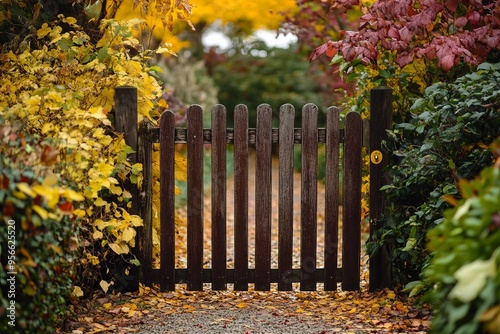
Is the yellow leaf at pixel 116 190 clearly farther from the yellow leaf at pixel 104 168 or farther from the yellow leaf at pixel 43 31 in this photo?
the yellow leaf at pixel 43 31

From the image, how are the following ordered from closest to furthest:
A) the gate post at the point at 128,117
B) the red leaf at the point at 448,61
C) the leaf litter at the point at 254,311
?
1. the leaf litter at the point at 254,311
2. the red leaf at the point at 448,61
3. the gate post at the point at 128,117

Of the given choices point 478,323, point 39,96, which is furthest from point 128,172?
point 478,323

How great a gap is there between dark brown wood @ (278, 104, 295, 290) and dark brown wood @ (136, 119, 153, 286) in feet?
3.34

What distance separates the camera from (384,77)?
502 centimetres

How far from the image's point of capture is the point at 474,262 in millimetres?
2322

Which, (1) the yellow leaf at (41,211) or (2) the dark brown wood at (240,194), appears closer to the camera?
(1) the yellow leaf at (41,211)

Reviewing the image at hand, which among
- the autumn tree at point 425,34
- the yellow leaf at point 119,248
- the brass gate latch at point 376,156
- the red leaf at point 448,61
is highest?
the autumn tree at point 425,34

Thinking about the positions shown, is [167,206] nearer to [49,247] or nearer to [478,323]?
[49,247]

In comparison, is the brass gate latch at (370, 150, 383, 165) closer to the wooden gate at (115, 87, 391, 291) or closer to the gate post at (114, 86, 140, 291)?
the wooden gate at (115, 87, 391, 291)

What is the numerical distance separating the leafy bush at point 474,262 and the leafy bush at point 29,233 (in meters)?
1.72

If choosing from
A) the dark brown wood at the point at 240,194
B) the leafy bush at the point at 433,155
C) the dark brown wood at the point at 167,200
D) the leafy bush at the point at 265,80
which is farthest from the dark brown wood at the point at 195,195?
the leafy bush at the point at 265,80

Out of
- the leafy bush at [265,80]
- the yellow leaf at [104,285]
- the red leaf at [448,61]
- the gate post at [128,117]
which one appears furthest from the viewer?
the leafy bush at [265,80]

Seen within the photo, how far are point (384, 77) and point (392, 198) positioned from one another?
3.17 ft

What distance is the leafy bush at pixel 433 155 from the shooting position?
4.10 metres
